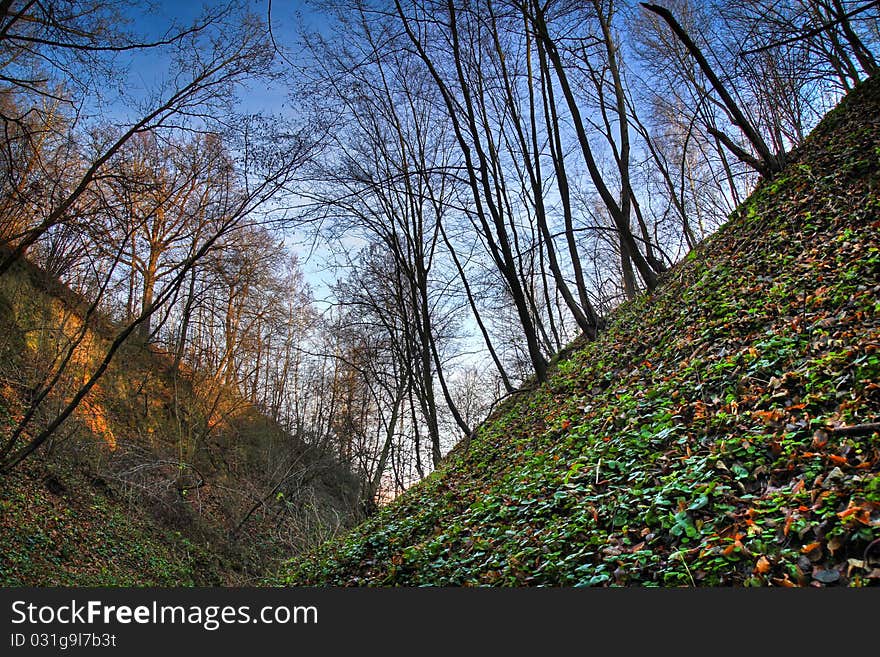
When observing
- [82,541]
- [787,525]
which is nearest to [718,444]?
[787,525]

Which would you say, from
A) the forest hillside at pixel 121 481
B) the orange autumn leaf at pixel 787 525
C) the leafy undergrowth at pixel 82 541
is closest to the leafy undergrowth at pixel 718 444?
the orange autumn leaf at pixel 787 525

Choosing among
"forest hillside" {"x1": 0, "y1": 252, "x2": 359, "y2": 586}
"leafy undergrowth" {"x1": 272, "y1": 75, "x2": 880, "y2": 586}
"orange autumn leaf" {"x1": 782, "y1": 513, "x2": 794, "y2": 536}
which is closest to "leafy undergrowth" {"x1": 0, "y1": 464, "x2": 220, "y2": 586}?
"forest hillside" {"x1": 0, "y1": 252, "x2": 359, "y2": 586}

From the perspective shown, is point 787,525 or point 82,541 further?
point 82,541

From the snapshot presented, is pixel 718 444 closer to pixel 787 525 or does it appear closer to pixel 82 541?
pixel 787 525

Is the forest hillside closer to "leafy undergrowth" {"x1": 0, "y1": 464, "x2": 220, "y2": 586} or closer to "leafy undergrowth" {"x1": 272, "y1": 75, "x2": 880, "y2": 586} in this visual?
"leafy undergrowth" {"x1": 0, "y1": 464, "x2": 220, "y2": 586}

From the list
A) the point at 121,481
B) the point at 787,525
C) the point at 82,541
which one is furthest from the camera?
the point at 121,481

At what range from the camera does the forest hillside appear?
8.21 metres

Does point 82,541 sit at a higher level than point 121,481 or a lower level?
lower

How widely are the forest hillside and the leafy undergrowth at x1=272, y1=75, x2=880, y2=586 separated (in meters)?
4.16

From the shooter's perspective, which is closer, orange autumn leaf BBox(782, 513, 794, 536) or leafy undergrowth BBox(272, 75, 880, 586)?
orange autumn leaf BBox(782, 513, 794, 536)

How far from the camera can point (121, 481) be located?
10.6m

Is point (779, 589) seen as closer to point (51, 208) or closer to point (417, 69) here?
point (51, 208)

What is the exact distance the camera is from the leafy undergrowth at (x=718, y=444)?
98.1 inches

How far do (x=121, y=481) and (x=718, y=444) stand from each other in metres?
11.5
